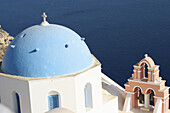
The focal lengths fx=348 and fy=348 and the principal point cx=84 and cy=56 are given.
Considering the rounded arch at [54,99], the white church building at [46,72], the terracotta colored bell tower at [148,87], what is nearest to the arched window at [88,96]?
the white church building at [46,72]

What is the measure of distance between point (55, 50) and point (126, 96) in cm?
630

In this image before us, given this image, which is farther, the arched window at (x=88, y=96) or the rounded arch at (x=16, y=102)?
the arched window at (x=88, y=96)

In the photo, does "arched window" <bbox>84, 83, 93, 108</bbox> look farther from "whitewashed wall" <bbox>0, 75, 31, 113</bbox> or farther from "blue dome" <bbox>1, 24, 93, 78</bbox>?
"whitewashed wall" <bbox>0, 75, 31, 113</bbox>

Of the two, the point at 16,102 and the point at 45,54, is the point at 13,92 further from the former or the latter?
the point at 45,54

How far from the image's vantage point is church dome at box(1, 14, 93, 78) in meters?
13.2

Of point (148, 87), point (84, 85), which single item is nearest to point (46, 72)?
point (84, 85)

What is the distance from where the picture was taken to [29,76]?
1327cm

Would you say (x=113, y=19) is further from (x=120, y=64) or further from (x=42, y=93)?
(x=42, y=93)

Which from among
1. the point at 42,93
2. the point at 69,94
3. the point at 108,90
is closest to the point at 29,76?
the point at 42,93

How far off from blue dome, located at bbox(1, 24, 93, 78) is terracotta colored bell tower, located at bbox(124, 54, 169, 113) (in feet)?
14.2

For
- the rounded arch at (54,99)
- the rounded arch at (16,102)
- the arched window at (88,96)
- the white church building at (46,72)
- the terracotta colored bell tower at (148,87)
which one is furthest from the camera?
the terracotta colored bell tower at (148,87)

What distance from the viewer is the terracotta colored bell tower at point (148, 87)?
17.1 metres

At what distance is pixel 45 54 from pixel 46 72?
27.1 inches

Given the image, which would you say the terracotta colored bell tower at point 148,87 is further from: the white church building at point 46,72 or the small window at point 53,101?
the small window at point 53,101
